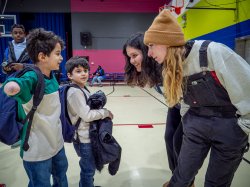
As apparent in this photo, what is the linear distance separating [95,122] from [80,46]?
37.5ft

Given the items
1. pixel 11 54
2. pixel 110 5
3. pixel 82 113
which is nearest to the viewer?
pixel 82 113

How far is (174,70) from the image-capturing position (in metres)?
1.12

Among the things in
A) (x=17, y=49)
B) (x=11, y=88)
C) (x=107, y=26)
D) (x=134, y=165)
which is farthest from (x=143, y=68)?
(x=107, y=26)

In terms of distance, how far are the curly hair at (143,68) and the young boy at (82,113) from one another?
0.35 meters

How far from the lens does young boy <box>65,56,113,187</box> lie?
4.84ft

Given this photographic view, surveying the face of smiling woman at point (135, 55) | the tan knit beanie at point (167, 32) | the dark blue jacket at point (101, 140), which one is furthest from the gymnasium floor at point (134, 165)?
the tan knit beanie at point (167, 32)

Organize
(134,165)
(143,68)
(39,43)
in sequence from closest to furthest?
(39,43) → (143,68) → (134,165)

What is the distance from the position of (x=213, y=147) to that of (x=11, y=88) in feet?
3.54

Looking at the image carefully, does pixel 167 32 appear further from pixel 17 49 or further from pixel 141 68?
pixel 17 49

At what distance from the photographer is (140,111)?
15.3 ft

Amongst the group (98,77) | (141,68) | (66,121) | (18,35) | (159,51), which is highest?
(18,35)

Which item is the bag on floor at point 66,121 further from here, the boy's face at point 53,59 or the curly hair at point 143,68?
the curly hair at point 143,68

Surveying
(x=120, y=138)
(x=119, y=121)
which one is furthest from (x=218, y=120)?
(x=119, y=121)

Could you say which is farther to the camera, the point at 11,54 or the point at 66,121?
the point at 11,54
